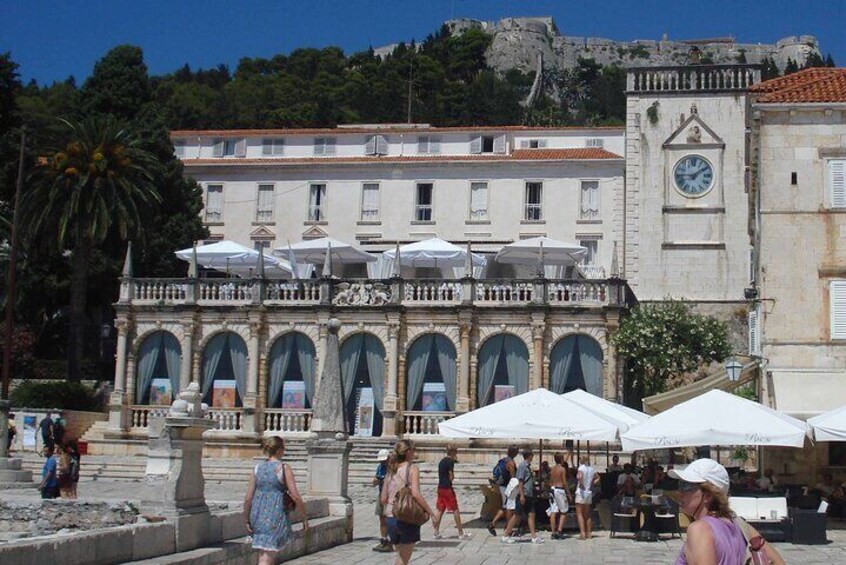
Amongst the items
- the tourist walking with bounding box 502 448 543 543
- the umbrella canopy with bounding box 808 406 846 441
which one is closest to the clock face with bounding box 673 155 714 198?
the umbrella canopy with bounding box 808 406 846 441

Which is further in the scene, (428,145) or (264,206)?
(428,145)

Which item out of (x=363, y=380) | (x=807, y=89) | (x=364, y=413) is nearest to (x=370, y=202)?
(x=363, y=380)

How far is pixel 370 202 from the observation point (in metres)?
59.5

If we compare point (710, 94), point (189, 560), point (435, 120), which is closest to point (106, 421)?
point (710, 94)

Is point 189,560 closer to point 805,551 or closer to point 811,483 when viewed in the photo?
point 805,551

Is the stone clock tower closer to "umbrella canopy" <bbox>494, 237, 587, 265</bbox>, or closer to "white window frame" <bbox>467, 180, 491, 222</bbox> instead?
A: "umbrella canopy" <bbox>494, 237, 587, 265</bbox>

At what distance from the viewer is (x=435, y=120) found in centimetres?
11512

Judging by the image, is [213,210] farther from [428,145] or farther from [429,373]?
[429,373]

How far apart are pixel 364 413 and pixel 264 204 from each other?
22.9 meters

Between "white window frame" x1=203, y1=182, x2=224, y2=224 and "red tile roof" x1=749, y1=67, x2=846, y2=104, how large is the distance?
3402 cm

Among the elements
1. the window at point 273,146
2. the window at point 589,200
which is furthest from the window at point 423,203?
the window at point 273,146

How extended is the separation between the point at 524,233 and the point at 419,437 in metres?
21.0

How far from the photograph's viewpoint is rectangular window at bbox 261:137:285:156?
214ft

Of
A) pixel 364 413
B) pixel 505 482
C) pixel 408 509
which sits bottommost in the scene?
pixel 505 482
